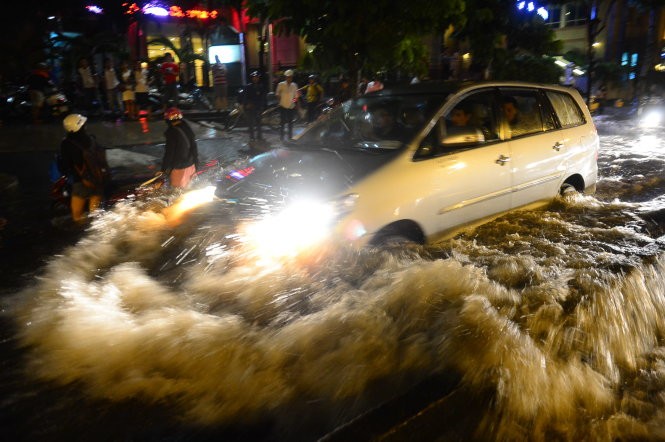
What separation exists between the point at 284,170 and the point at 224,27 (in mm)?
16209

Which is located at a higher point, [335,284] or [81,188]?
[81,188]

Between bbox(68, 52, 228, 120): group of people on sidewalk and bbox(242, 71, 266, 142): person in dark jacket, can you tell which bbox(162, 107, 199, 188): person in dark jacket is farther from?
bbox(68, 52, 228, 120): group of people on sidewalk

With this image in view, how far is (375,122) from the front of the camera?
4801 mm

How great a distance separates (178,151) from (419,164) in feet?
11.9

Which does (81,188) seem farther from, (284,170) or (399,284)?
(399,284)

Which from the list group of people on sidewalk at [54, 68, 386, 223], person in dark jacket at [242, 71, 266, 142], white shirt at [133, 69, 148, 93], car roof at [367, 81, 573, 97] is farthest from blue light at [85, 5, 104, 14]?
car roof at [367, 81, 573, 97]

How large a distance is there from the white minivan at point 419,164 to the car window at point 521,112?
1 centimetres

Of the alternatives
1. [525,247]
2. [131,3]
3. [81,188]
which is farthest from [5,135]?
[525,247]

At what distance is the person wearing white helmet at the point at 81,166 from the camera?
5364mm

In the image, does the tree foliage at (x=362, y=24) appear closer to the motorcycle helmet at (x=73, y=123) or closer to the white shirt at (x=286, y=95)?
the motorcycle helmet at (x=73, y=123)

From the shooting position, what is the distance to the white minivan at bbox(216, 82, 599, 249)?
3.78 m

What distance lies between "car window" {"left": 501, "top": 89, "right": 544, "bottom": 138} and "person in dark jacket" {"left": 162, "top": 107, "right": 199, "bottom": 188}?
13.2 ft

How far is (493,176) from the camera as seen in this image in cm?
460

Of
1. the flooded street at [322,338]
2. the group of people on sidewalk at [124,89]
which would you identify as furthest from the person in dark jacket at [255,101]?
the flooded street at [322,338]
